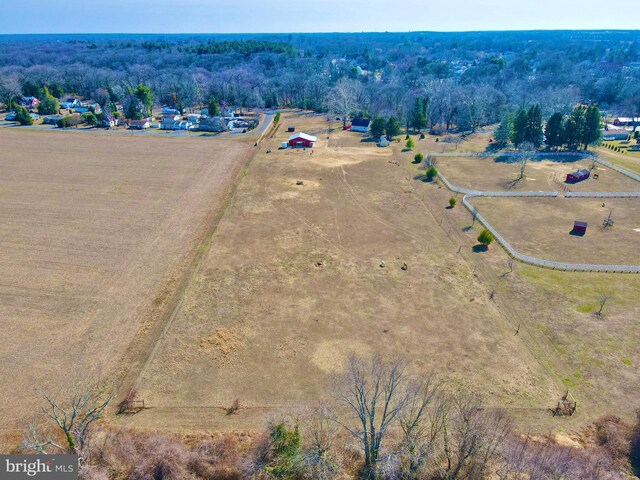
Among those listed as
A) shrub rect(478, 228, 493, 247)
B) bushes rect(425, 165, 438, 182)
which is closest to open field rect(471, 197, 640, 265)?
shrub rect(478, 228, 493, 247)

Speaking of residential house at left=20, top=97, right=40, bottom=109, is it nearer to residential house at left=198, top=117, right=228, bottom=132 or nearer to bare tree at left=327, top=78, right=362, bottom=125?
residential house at left=198, top=117, right=228, bottom=132

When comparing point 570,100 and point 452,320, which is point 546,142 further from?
point 452,320

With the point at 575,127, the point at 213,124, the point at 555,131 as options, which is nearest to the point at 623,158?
the point at 575,127

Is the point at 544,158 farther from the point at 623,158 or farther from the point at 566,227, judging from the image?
the point at 566,227

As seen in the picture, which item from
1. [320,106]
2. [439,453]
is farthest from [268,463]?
[320,106]

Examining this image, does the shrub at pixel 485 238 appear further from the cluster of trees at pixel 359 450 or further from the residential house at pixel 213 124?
the residential house at pixel 213 124

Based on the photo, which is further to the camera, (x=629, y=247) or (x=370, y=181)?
(x=370, y=181)

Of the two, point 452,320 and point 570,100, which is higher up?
point 570,100

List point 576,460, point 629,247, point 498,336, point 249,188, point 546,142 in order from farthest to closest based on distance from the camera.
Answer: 1. point 546,142
2. point 249,188
3. point 629,247
4. point 498,336
5. point 576,460
